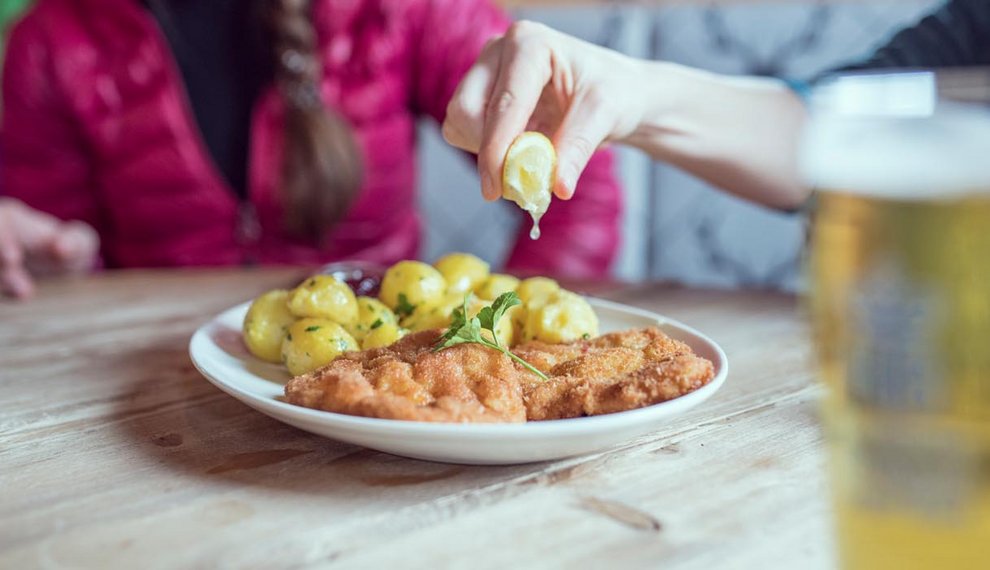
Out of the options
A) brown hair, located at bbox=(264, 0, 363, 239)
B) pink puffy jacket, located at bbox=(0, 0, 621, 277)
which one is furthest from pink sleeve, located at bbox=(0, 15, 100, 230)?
brown hair, located at bbox=(264, 0, 363, 239)

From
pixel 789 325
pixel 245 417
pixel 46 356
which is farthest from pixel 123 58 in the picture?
pixel 789 325

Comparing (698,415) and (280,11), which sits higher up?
(280,11)

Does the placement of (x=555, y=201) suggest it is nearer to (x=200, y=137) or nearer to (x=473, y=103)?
(x=200, y=137)

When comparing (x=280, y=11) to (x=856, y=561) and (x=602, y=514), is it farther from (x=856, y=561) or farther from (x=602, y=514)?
(x=856, y=561)

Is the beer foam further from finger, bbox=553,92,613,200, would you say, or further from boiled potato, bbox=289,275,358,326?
boiled potato, bbox=289,275,358,326

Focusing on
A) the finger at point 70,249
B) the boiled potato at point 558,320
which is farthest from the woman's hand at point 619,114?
the finger at point 70,249
